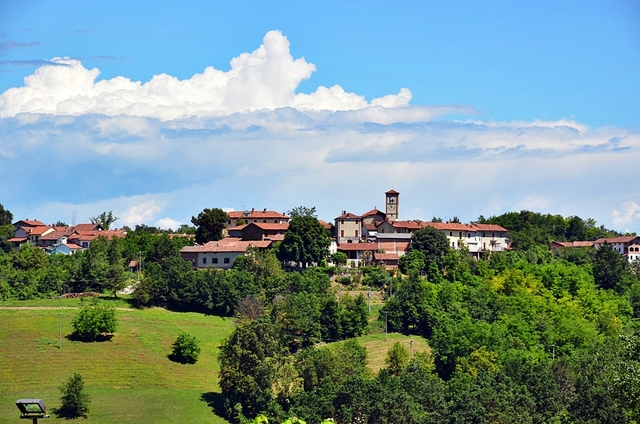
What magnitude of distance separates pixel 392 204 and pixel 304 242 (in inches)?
879

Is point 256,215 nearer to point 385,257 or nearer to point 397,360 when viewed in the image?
point 385,257

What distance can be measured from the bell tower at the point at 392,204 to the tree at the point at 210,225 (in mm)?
19525

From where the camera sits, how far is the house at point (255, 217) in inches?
4257

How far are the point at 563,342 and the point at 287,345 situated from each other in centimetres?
2402

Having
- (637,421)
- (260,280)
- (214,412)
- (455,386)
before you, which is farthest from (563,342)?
(637,421)

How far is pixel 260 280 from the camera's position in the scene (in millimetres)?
83188

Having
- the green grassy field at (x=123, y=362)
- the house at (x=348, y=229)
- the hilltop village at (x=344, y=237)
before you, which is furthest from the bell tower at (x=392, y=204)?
the green grassy field at (x=123, y=362)

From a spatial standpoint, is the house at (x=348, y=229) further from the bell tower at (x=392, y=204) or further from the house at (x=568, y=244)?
the house at (x=568, y=244)

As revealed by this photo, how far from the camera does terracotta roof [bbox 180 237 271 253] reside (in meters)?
91.6

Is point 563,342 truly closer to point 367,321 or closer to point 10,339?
point 367,321

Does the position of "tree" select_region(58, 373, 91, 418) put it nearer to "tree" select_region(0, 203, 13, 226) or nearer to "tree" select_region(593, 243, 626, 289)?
"tree" select_region(593, 243, 626, 289)

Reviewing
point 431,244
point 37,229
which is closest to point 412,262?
point 431,244

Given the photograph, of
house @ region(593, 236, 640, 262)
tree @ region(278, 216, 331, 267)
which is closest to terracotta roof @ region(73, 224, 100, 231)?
tree @ region(278, 216, 331, 267)

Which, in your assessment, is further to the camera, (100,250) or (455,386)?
(100,250)
